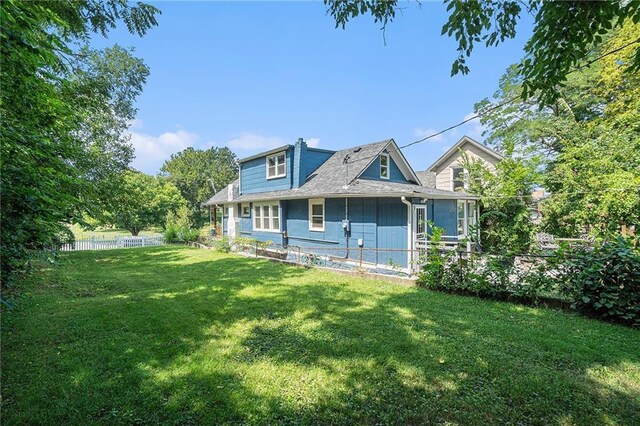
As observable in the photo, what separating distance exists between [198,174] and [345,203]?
4239 centimetres

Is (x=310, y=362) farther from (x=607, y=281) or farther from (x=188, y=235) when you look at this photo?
(x=188, y=235)

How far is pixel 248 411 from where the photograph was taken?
9.00 feet

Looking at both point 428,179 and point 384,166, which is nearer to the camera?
point 384,166

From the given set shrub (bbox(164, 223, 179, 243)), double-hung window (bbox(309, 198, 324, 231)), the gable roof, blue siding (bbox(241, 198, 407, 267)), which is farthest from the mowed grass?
shrub (bbox(164, 223, 179, 243))

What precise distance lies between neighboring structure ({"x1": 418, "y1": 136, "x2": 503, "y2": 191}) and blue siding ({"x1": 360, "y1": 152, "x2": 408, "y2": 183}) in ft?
13.7

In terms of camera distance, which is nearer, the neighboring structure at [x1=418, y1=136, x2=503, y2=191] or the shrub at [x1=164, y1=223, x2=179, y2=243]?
the neighboring structure at [x1=418, y1=136, x2=503, y2=191]

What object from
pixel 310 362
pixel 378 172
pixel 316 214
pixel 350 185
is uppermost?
pixel 378 172

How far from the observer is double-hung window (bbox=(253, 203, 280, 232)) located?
53.8ft

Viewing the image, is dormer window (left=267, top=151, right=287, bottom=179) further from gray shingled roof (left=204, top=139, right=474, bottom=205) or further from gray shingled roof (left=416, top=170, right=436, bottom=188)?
gray shingled roof (left=416, top=170, right=436, bottom=188)

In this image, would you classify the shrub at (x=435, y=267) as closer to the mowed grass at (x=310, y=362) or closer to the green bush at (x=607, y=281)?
the mowed grass at (x=310, y=362)

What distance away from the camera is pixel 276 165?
16.5 metres

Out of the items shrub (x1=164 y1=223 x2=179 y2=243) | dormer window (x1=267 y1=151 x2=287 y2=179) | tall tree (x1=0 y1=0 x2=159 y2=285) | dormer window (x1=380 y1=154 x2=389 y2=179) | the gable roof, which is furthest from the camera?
shrub (x1=164 y1=223 x2=179 y2=243)

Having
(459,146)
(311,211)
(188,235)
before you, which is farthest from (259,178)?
(459,146)

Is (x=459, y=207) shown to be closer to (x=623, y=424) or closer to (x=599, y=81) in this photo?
(x=599, y=81)
